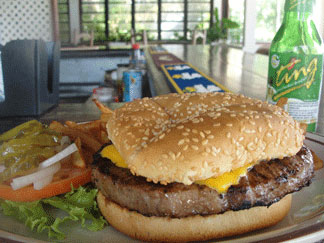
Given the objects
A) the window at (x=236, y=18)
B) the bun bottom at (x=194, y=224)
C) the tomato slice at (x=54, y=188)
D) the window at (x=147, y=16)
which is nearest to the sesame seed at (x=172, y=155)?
the bun bottom at (x=194, y=224)

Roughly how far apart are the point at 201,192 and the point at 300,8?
3.04 feet

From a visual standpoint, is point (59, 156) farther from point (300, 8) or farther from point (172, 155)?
point (300, 8)

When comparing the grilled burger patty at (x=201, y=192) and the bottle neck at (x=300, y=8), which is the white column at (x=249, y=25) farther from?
the grilled burger patty at (x=201, y=192)

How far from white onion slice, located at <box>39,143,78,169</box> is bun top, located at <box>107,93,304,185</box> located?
0.76 ft

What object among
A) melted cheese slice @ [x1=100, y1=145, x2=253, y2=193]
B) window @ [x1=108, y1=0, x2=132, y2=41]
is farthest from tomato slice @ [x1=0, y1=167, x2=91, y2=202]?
window @ [x1=108, y1=0, x2=132, y2=41]

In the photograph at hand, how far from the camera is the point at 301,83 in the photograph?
1276 mm

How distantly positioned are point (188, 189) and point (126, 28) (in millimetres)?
15934

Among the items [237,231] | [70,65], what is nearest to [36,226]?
[237,231]

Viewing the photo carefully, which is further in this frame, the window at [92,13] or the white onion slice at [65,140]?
the window at [92,13]

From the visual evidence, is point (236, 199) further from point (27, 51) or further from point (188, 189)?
point (27, 51)

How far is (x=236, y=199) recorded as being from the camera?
31.9 inches

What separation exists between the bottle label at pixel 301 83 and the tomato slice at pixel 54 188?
799mm

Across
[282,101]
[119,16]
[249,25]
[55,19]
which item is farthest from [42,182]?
[119,16]

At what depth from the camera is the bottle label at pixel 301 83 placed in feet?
4.19
